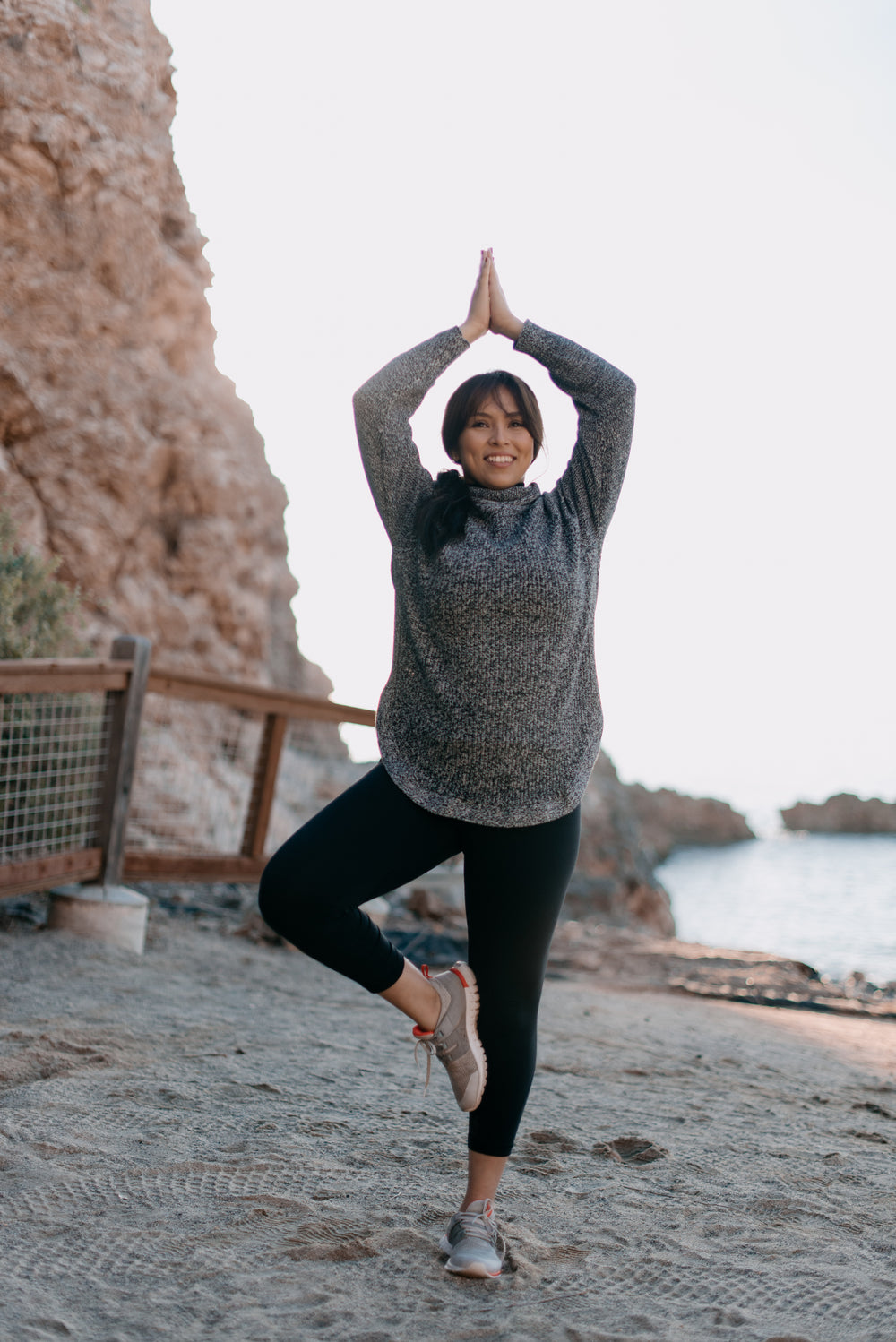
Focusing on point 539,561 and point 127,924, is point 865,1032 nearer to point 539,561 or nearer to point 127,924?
point 127,924

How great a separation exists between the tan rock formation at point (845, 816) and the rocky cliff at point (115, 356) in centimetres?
2832

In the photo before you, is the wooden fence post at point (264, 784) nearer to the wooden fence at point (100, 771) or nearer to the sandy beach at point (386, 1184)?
the wooden fence at point (100, 771)

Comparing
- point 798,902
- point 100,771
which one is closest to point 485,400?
point 100,771

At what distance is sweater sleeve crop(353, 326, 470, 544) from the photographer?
2.34 meters

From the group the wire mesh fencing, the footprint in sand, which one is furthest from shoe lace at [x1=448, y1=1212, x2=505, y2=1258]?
the wire mesh fencing

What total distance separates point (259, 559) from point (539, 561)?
10666mm

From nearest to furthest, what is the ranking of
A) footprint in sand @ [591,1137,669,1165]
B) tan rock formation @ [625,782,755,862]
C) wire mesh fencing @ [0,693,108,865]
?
footprint in sand @ [591,1137,669,1165]
wire mesh fencing @ [0,693,108,865]
tan rock formation @ [625,782,755,862]

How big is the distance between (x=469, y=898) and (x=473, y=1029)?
0.86 ft

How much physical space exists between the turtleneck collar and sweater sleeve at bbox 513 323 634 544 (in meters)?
0.08

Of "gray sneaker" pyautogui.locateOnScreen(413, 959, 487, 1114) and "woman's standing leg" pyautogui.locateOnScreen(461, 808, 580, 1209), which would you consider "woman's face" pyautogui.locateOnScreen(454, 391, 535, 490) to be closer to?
"woman's standing leg" pyautogui.locateOnScreen(461, 808, 580, 1209)

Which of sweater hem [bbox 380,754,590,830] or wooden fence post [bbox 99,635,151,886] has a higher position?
sweater hem [bbox 380,754,590,830]

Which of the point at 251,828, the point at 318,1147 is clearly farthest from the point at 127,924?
the point at 318,1147

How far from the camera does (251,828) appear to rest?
20.7 feet

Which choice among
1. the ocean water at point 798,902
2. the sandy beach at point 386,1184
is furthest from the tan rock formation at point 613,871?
the sandy beach at point 386,1184
